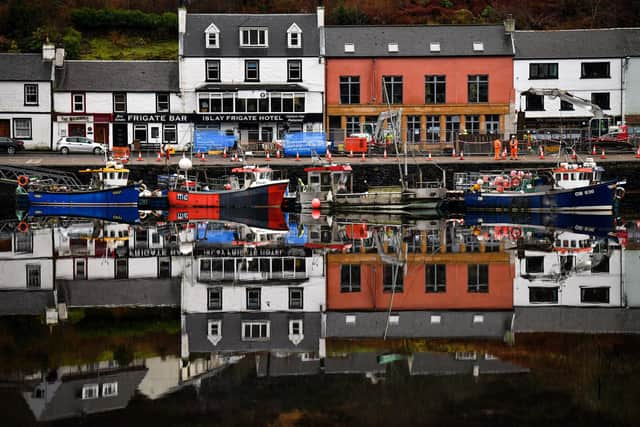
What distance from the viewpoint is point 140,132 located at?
64938 mm

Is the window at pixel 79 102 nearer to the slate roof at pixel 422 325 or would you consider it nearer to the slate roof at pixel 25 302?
the slate roof at pixel 25 302

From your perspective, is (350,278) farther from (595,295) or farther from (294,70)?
(294,70)

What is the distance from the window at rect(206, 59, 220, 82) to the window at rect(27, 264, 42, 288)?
39215mm

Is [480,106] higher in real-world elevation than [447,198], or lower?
higher

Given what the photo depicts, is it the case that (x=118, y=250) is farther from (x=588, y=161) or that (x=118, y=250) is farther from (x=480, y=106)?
(x=480, y=106)

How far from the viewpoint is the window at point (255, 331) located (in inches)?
670

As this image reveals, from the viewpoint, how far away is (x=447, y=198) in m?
49.6

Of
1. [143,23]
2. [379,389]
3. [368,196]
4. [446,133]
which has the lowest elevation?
[379,389]

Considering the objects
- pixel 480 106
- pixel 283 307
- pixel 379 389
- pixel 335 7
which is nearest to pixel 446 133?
pixel 480 106

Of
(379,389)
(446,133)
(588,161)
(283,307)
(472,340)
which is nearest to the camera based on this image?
(379,389)

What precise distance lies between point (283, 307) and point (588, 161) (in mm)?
30721

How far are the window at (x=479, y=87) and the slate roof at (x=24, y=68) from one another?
27.1 meters

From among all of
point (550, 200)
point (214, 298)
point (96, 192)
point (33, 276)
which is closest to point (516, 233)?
point (550, 200)

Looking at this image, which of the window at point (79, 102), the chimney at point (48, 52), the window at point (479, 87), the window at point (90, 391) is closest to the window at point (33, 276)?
the window at point (90, 391)
